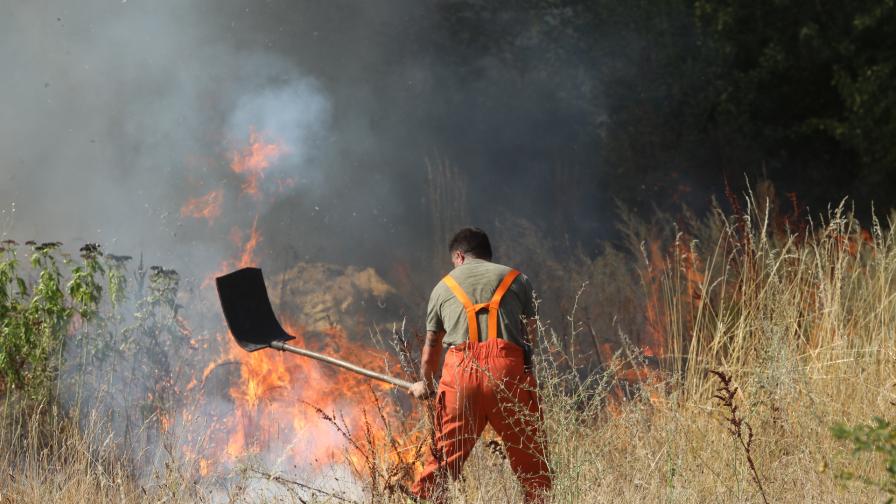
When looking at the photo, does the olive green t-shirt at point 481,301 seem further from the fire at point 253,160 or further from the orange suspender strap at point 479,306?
the fire at point 253,160

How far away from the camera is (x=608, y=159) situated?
11.6 m

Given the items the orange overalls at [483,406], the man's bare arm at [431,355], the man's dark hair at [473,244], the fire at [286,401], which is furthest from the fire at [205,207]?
the orange overalls at [483,406]

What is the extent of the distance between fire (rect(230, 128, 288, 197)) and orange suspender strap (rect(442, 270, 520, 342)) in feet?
18.3

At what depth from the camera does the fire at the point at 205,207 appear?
9.39 metres

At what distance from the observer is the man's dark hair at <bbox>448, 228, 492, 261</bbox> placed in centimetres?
473

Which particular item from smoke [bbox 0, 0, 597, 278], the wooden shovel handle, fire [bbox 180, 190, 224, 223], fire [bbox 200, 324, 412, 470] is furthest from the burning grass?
smoke [bbox 0, 0, 597, 278]

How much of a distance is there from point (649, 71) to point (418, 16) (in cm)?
285

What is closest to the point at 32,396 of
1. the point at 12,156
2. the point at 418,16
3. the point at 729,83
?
the point at 12,156

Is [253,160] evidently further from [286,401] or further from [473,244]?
[473,244]

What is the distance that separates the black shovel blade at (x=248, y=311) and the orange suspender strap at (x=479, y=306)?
3.90ft

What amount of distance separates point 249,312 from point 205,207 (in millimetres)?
4421

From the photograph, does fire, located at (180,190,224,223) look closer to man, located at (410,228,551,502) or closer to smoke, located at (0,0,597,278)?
smoke, located at (0,0,597,278)

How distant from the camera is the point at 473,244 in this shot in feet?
15.5

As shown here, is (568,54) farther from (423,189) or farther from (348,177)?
(348,177)
